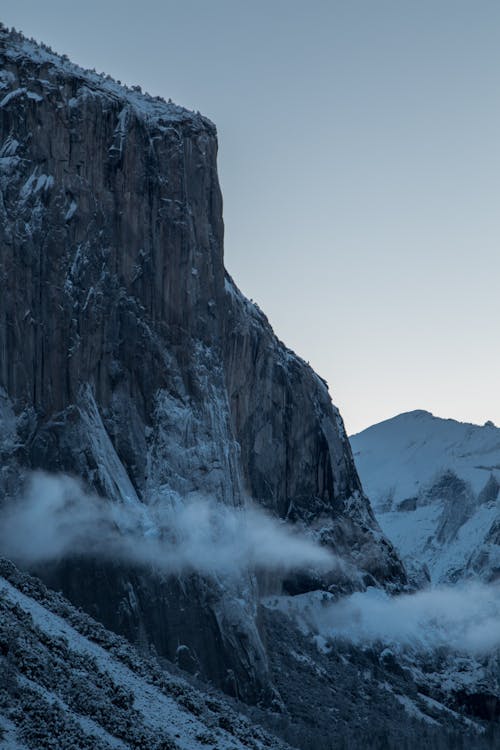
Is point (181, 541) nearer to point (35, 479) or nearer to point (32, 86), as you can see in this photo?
point (35, 479)

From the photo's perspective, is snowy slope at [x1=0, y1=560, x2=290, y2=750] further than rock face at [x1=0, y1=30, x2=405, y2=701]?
No

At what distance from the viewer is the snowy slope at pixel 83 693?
112m

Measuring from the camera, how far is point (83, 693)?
4865 inches

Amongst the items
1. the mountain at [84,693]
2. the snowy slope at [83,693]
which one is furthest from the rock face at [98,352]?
the snowy slope at [83,693]

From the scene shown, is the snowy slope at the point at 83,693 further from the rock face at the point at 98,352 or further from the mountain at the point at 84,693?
the rock face at the point at 98,352

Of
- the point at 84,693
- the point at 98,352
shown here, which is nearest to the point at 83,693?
the point at 84,693

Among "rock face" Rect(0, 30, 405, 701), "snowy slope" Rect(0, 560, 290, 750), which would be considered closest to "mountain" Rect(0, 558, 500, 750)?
"snowy slope" Rect(0, 560, 290, 750)

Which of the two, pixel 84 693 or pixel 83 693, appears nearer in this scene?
pixel 83 693

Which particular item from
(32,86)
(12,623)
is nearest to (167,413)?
(32,86)

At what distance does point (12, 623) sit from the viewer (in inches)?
5143

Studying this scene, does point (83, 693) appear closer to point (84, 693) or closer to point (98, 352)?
point (84, 693)

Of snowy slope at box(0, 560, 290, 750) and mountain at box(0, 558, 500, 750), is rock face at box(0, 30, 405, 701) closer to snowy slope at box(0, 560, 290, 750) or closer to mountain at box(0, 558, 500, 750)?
mountain at box(0, 558, 500, 750)

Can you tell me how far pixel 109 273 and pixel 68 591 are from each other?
35.0 meters

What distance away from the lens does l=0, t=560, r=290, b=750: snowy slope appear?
112m
